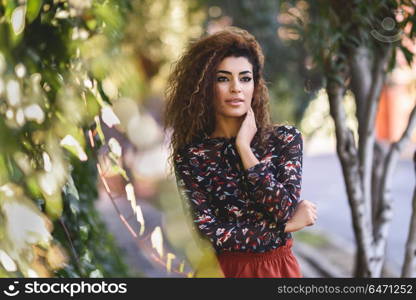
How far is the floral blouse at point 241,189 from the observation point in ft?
6.21

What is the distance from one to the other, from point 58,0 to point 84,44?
1.29 ft

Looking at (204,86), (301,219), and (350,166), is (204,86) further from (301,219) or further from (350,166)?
(350,166)

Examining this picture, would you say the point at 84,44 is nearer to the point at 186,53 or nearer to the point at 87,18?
the point at 87,18

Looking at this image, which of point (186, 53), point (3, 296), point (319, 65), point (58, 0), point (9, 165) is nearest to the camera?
point (9, 165)

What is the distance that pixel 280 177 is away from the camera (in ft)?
6.47

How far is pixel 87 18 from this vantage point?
2.82 meters

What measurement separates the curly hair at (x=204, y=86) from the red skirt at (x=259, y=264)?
14.6 inches

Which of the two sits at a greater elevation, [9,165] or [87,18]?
[87,18]

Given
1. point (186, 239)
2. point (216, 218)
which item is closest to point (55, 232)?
point (186, 239)

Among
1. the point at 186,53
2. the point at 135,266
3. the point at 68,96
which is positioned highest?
the point at 186,53

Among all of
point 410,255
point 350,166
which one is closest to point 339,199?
point 410,255

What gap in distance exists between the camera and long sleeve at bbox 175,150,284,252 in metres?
1.91

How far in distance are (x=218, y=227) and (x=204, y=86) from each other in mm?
497

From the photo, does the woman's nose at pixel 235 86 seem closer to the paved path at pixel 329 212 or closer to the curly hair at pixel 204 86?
the curly hair at pixel 204 86
